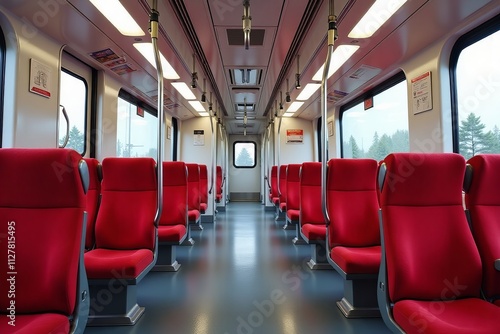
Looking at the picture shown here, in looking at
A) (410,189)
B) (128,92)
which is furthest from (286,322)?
(128,92)

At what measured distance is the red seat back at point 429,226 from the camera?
1.27 meters

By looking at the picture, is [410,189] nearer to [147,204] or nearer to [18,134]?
[147,204]

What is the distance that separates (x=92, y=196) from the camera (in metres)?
2.23

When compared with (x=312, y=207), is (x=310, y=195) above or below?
above

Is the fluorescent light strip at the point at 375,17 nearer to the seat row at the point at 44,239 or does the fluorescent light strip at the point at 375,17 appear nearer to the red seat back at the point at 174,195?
the red seat back at the point at 174,195

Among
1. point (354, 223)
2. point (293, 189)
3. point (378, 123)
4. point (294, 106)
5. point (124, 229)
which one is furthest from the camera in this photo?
point (294, 106)

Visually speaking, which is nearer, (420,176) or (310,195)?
(420,176)

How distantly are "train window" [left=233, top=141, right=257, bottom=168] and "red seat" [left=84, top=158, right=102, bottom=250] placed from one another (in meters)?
8.55

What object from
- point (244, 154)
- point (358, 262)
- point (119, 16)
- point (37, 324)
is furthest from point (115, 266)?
point (244, 154)

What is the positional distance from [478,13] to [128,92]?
413cm

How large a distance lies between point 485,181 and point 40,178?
1.92 metres

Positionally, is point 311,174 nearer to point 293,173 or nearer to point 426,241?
point 293,173

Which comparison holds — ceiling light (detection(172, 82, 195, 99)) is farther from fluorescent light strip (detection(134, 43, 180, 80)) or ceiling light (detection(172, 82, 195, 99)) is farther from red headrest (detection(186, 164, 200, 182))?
red headrest (detection(186, 164, 200, 182))

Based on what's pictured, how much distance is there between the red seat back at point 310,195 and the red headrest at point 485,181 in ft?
5.81
